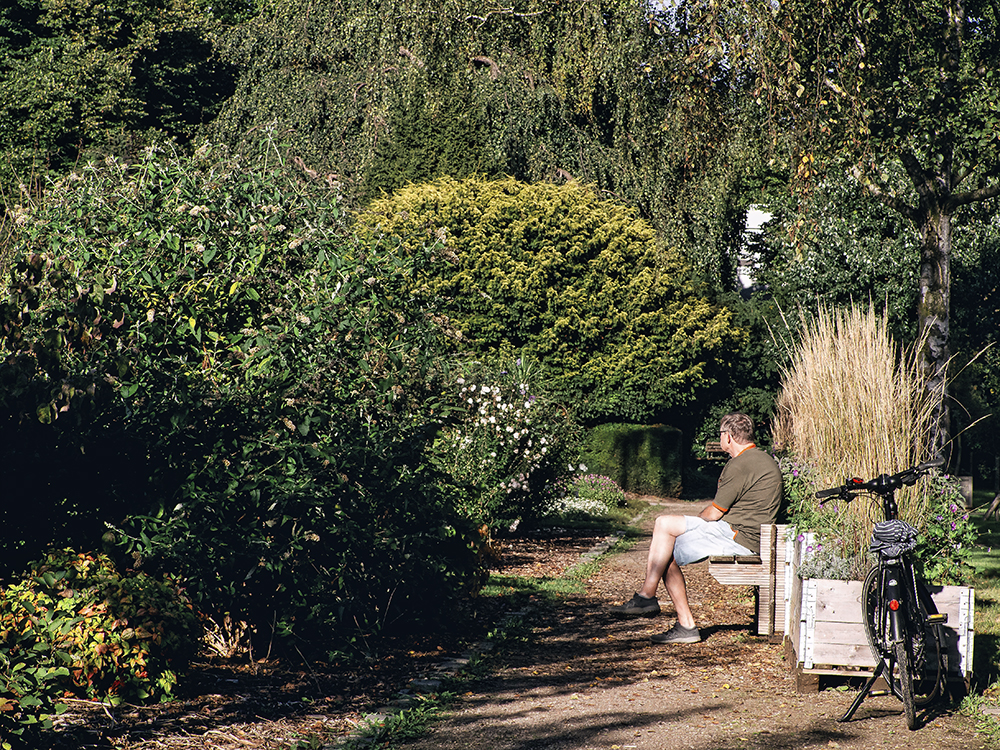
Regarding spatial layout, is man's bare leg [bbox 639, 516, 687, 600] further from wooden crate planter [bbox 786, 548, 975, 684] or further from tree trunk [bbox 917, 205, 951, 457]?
tree trunk [bbox 917, 205, 951, 457]

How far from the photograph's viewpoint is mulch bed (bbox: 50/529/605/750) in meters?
4.19

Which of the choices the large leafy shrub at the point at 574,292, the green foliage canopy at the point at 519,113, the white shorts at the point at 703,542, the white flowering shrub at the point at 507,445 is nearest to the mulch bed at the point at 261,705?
the white shorts at the point at 703,542

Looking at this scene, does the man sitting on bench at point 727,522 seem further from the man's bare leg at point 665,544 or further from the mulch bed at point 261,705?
the mulch bed at point 261,705

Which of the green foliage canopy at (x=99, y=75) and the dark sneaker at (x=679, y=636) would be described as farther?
the green foliage canopy at (x=99, y=75)

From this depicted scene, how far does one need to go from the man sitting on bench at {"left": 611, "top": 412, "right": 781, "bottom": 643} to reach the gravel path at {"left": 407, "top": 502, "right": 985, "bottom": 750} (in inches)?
12.4

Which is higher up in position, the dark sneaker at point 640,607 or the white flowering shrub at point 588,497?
the white flowering shrub at point 588,497

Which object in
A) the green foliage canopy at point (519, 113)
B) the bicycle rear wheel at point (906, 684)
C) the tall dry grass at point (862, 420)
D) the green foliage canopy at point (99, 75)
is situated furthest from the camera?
the green foliage canopy at point (99, 75)

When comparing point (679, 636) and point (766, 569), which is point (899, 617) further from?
point (679, 636)

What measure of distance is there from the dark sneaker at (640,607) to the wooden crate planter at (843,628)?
190 cm

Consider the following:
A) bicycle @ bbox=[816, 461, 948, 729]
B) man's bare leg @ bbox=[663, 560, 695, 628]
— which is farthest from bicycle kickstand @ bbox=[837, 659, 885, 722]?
man's bare leg @ bbox=[663, 560, 695, 628]

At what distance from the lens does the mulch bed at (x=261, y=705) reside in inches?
165

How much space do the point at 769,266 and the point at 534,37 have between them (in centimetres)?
779

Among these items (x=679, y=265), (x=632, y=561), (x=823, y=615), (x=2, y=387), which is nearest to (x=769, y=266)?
(x=679, y=265)

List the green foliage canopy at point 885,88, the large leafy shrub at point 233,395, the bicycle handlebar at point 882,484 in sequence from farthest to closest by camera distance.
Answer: the green foliage canopy at point 885,88 → the large leafy shrub at point 233,395 → the bicycle handlebar at point 882,484
